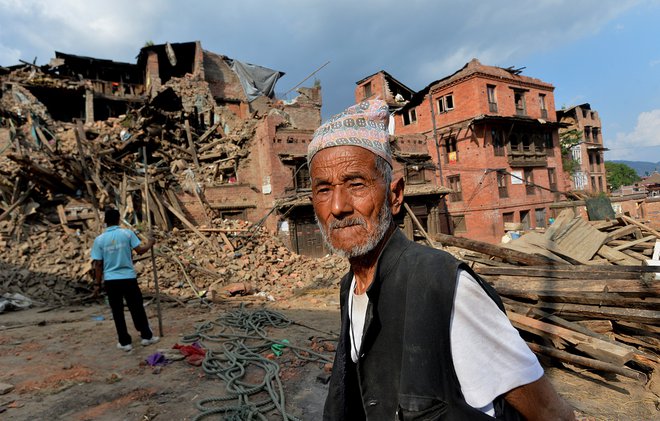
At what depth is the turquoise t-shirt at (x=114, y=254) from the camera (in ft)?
18.6

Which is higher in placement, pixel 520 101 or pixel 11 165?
pixel 520 101

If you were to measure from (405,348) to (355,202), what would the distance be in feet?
2.17

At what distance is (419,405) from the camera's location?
1.01 metres

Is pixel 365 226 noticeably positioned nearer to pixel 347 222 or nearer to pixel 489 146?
pixel 347 222

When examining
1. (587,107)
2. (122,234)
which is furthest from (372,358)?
(587,107)

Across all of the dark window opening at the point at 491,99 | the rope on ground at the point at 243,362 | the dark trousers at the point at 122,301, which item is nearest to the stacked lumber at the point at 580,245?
the rope on ground at the point at 243,362

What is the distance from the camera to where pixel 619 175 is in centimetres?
6788

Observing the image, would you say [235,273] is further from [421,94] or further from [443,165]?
[421,94]

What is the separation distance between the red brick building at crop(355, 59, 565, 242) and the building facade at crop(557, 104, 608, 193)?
15746 millimetres

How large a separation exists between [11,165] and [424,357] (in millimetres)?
21985

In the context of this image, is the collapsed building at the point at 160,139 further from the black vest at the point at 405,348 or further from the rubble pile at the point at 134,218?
the black vest at the point at 405,348

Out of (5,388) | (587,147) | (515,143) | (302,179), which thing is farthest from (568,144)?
Answer: (5,388)

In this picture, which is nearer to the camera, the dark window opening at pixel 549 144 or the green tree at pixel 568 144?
the dark window opening at pixel 549 144

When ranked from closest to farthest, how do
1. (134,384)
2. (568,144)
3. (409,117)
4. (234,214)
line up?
(134,384), (234,214), (409,117), (568,144)
